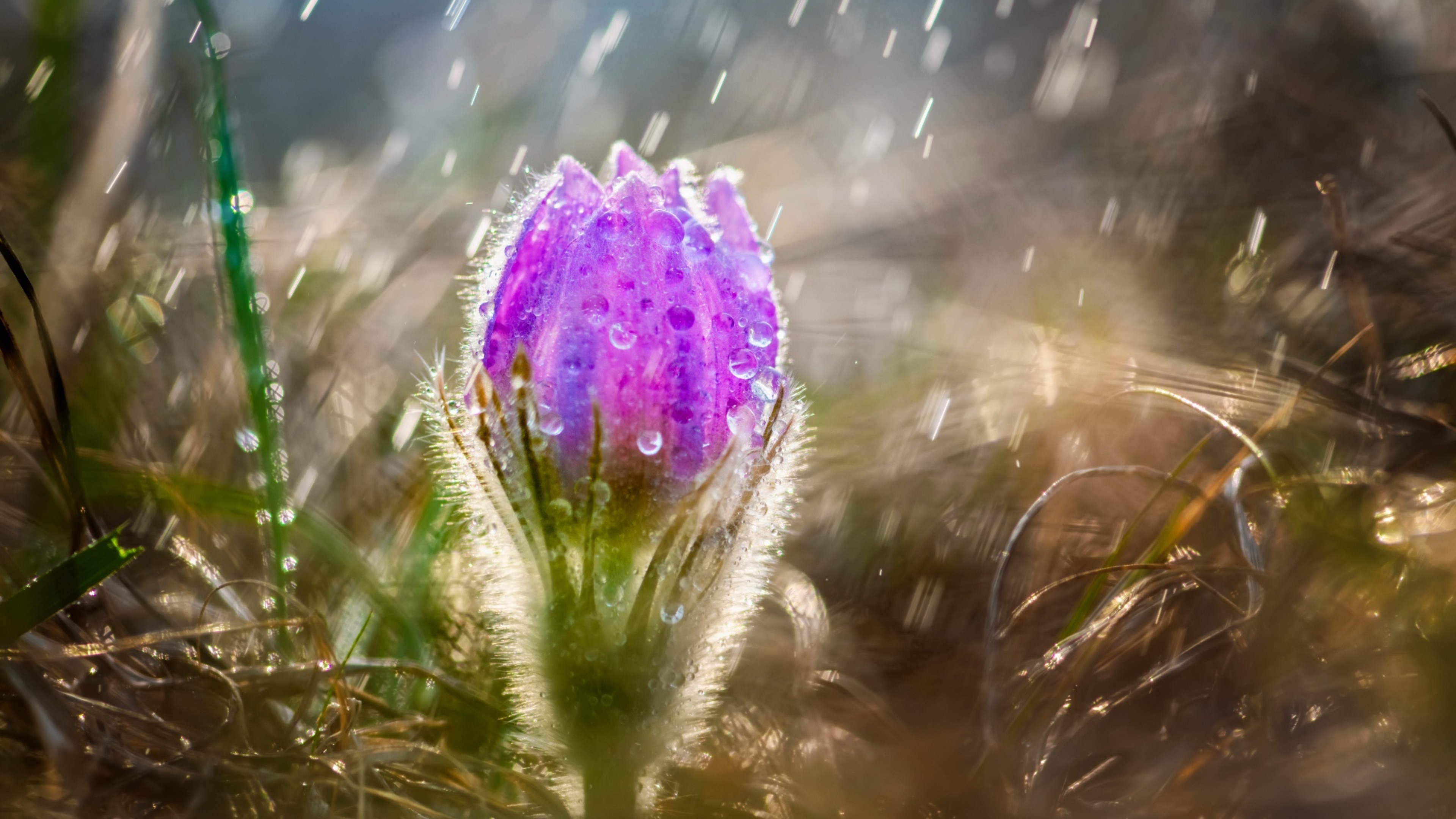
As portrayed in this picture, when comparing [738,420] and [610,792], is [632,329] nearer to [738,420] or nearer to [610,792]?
[738,420]

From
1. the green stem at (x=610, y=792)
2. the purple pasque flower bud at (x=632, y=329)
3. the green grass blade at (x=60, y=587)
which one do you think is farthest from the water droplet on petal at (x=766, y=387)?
the green grass blade at (x=60, y=587)

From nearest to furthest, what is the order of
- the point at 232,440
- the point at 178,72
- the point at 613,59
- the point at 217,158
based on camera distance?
1. the point at 217,158
2. the point at 232,440
3. the point at 178,72
4. the point at 613,59

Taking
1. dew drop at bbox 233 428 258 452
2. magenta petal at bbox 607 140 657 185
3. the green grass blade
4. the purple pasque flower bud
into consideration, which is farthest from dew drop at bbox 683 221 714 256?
dew drop at bbox 233 428 258 452

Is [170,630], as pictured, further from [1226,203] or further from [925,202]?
[925,202]

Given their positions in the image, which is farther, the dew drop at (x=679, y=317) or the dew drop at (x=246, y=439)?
the dew drop at (x=246, y=439)

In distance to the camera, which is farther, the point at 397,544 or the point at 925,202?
the point at 925,202

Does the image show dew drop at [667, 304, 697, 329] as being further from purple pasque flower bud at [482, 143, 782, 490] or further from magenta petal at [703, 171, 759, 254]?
magenta petal at [703, 171, 759, 254]

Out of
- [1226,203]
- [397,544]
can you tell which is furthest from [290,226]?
[1226,203]

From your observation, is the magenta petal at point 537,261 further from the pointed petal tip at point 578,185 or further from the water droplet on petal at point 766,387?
the water droplet on petal at point 766,387
